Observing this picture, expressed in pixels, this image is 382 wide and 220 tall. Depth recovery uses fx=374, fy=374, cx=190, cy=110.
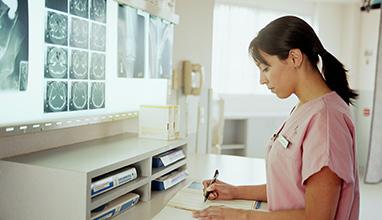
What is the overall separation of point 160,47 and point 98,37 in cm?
57

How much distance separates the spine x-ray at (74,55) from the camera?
4.22 feet

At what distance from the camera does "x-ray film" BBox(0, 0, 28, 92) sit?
110cm

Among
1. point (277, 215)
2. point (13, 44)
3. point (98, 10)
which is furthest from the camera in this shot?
point (98, 10)

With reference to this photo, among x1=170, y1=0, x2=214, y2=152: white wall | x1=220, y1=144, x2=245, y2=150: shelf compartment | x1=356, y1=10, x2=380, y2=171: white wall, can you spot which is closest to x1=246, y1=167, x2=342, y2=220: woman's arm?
x1=170, y1=0, x2=214, y2=152: white wall

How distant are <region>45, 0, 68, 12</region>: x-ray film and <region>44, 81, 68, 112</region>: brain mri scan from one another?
0.84 feet

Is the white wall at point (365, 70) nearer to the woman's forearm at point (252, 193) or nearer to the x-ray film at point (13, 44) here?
the woman's forearm at point (252, 193)

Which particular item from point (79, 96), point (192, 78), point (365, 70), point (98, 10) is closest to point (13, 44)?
point (79, 96)

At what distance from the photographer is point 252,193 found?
1.38 meters

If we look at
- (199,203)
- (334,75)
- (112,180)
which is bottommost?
(199,203)

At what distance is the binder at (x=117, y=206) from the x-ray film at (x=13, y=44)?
1.51 ft

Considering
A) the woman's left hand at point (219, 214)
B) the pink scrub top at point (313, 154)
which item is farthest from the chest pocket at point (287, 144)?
the woman's left hand at point (219, 214)

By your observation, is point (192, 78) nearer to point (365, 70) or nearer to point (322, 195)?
point (322, 195)

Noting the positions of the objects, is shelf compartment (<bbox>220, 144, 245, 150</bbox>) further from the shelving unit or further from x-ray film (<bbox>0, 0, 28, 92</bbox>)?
x-ray film (<bbox>0, 0, 28, 92</bbox>)

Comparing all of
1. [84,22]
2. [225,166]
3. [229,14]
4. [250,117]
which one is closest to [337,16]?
[229,14]
